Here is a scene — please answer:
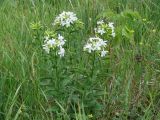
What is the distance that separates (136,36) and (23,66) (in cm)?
89

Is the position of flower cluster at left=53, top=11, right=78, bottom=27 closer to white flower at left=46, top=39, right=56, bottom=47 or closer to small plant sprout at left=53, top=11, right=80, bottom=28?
→ small plant sprout at left=53, top=11, right=80, bottom=28

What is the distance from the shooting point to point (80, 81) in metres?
2.11

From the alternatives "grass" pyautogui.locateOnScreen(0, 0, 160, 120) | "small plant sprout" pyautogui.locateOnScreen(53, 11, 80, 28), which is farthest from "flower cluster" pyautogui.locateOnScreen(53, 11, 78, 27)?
"grass" pyautogui.locateOnScreen(0, 0, 160, 120)

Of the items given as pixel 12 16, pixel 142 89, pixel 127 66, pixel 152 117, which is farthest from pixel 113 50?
pixel 12 16

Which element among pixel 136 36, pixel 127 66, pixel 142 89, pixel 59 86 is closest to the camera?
pixel 59 86

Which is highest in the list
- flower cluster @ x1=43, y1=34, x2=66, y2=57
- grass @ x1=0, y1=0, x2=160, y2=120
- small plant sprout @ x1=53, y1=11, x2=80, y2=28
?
small plant sprout @ x1=53, y1=11, x2=80, y2=28

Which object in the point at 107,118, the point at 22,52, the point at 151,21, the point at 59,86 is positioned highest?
the point at 151,21

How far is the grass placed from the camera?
6.84 feet

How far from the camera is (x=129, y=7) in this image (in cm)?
310

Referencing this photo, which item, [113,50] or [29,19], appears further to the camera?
[29,19]

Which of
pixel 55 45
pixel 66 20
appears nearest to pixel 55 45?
pixel 55 45

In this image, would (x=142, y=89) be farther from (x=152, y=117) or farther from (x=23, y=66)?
(x=23, y=66)

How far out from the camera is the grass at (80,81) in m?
2.08

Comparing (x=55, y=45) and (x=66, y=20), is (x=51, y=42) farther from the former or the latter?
(x=66, y=20)
